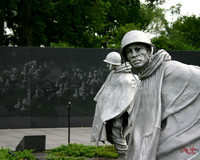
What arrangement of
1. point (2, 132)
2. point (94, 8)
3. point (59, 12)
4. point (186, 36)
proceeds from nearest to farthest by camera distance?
point (2, 132) → point (94, 8) → point (59, 12) → point (186, 36)

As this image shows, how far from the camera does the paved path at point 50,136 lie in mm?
12381

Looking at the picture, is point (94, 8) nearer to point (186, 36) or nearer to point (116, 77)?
point (116, 77)

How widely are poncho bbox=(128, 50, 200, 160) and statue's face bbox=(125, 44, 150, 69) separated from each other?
0.19 ft

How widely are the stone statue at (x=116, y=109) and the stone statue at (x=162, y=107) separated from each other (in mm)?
5763

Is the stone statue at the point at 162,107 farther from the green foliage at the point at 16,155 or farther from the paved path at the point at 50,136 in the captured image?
the paved path at the point at 50,136

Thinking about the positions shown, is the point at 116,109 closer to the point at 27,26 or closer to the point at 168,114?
the point at 168,114

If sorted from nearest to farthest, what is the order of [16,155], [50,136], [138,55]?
[138,55], [16,155], [50,136]

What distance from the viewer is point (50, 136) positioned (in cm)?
1403

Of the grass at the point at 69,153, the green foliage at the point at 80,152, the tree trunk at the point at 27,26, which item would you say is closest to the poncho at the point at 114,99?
the grass at the point at 69,153

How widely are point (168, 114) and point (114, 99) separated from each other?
6.21 m

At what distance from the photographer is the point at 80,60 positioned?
16766 millimetres

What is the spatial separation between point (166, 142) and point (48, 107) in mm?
13652

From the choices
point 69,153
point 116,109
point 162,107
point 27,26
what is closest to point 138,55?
point 162,107

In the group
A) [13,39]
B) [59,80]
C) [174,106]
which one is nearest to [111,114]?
[174,106]
